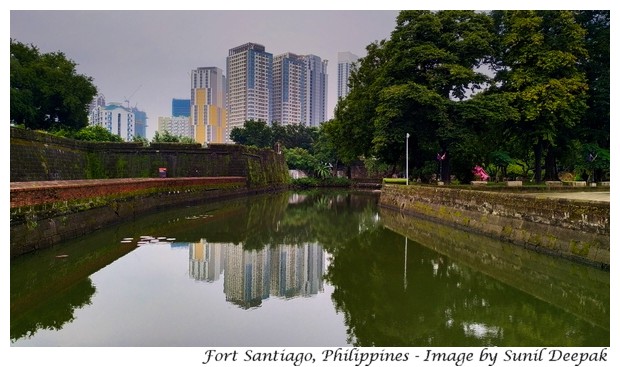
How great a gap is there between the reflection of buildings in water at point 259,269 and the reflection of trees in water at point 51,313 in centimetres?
216

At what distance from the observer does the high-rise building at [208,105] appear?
149 meters

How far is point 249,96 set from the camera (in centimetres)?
12631

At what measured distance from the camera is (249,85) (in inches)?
4973

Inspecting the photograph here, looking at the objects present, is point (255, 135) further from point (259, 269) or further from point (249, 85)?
point (259, 269)

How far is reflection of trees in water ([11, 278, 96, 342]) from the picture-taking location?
6.11m

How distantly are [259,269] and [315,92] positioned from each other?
141556mm

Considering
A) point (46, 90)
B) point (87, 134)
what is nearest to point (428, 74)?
point (46, 90)

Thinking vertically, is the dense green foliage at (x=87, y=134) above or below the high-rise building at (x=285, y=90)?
below

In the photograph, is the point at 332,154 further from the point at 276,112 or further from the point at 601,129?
the point at 276,112

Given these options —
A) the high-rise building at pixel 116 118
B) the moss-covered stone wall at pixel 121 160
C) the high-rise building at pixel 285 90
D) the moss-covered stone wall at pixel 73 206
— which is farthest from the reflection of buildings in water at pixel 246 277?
the high-rise building at pixel 116 118

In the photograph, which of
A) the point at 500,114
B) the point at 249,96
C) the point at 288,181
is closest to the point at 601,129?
the point at 500,114

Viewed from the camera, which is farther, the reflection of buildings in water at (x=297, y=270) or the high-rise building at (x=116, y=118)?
the high-rise building at (x=116, y=118)

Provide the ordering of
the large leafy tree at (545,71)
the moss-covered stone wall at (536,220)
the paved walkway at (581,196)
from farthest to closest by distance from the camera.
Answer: the large leafy tree at (545,71), the paved walkway at (581,196), the moss-covered stone wall at (536,220)

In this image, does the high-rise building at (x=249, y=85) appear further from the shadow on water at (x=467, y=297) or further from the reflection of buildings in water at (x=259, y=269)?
the shadow on water at (x=467, y=297)
